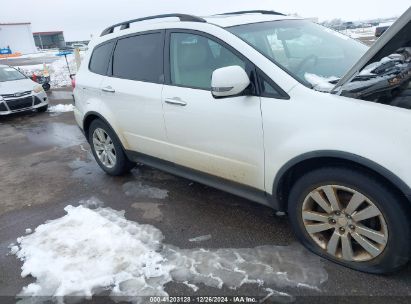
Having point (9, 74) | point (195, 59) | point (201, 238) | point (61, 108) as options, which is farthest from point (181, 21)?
point (9, 74)

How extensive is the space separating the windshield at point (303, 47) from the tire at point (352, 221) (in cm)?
74

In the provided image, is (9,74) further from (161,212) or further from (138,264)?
(138,264)

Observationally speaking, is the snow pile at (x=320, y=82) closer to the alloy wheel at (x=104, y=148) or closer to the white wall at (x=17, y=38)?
the alloy wheel at (x=104, y=148)

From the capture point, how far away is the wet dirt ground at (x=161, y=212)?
2480 millimetres

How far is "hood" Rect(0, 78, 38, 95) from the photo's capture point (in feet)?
31.1

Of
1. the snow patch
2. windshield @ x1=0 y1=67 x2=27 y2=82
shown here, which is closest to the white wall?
windshield @ x1=0 y1=67 x2=27 y2=82

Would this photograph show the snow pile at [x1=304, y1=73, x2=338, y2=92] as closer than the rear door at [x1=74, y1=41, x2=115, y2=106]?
Yes

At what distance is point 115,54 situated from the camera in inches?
163

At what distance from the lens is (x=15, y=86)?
9.73 m

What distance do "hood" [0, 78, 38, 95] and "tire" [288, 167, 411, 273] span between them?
352 inches

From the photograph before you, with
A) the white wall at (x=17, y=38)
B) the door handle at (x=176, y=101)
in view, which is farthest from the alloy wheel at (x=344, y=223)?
the white wall at (x=17, y=38)

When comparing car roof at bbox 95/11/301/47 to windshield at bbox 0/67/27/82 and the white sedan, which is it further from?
windshield at bbox 0/67/27/82

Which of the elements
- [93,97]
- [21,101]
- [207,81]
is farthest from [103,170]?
Answer: [21,101]

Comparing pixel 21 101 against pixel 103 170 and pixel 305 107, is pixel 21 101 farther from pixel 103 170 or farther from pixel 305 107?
pixel 305 107
